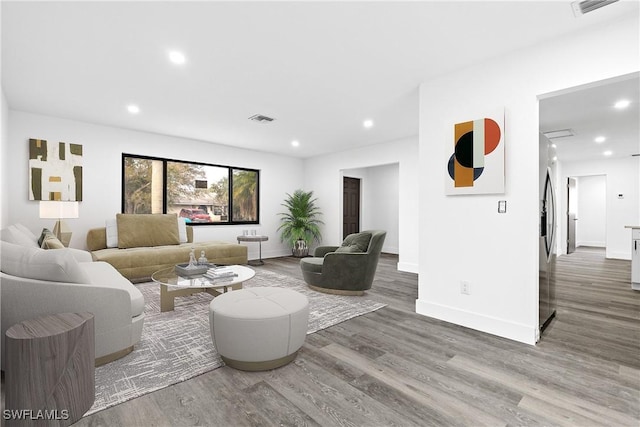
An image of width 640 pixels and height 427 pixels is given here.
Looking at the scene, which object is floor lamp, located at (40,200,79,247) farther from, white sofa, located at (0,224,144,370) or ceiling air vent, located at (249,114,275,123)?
ceiling air vent, located at (249,114,275,123)

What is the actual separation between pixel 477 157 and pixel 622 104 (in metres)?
2.84

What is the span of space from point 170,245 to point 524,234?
5168 mm

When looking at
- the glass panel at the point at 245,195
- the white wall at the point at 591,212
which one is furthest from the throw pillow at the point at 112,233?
the white wall at the point at 591,212

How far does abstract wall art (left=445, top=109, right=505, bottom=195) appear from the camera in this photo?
9.27 ft

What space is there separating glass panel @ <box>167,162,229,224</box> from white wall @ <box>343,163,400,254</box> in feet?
11.0

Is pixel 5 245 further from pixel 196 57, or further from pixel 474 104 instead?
pixel 474 104

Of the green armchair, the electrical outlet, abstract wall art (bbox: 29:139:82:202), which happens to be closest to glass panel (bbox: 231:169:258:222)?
abstract wall art (bbox: 29:139:82:202)

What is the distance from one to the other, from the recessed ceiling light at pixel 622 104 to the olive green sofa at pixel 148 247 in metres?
5.97

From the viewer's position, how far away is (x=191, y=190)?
20.8 ft

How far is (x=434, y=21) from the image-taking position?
92.7 inches

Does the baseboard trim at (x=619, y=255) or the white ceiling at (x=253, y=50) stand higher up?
the white ceiling at (x=253, y=50)

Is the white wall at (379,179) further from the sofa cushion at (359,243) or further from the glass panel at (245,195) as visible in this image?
the sofa cushion at (359,243)

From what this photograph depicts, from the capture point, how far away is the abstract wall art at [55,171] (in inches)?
178

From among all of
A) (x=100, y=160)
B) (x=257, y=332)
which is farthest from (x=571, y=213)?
(x=100, y=160)
